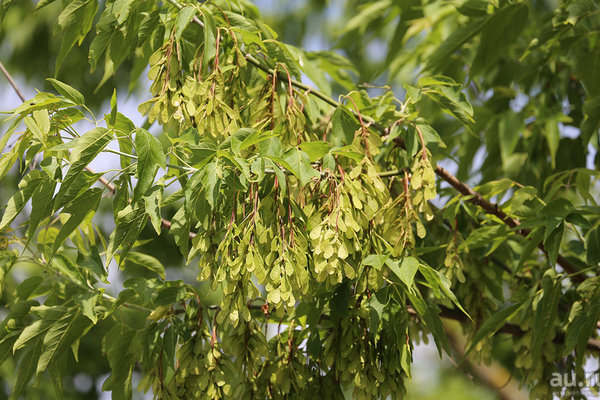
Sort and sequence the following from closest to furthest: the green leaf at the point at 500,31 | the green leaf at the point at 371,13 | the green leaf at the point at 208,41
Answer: the green leaf at the point at 208,41, the green leaf at the point at 500,31, the green leaf at the point at 371,13

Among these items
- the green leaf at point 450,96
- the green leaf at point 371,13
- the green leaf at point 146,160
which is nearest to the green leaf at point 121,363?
the green leaf at point 146,160

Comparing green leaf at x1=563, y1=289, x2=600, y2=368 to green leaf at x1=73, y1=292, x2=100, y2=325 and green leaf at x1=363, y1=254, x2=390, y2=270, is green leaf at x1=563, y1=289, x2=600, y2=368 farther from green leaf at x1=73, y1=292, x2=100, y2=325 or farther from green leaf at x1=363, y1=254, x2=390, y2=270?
green leaf at x1=73, y1=292, x2=100, y2=325

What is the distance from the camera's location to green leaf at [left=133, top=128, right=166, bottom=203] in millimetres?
830

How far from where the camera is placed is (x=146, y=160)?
0.83 metres

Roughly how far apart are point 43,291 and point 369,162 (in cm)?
64

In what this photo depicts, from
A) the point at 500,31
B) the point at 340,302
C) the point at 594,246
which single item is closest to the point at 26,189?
the point at 340,302

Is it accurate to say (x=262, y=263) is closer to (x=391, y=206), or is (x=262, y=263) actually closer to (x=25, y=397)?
(x=391, y=206)

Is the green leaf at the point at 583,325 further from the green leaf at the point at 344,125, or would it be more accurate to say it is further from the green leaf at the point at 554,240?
the green leaf at the point at 344,125

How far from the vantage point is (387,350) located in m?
0.97

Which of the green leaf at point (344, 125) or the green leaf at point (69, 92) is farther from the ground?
the green leaf at point (69, 92)

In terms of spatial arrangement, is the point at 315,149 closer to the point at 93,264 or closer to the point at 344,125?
the point at 344,125

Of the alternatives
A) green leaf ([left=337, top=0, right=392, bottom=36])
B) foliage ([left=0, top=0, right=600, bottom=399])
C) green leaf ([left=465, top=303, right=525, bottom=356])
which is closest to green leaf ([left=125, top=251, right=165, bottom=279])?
foliage ([left=0, top=0, right=600, bottom=399])

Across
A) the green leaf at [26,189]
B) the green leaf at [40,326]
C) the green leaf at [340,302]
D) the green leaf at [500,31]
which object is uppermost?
the green leaf at [500,31]

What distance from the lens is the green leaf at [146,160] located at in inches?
32.7
